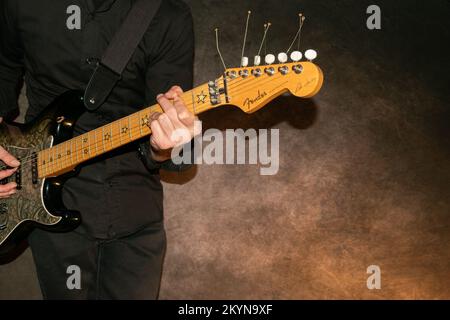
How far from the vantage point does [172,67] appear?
6.05 feet

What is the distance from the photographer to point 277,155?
8.93ft

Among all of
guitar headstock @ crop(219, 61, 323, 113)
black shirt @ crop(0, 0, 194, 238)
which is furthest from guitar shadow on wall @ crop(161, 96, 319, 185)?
guitar headstock @ crop(219, 61, 323, 113)

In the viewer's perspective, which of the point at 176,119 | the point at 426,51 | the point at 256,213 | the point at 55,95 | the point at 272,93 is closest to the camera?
the point at 272,93

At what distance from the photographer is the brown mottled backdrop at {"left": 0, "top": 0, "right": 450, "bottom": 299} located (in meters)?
2.59

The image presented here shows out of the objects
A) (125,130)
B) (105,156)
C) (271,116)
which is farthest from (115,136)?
(271,116)

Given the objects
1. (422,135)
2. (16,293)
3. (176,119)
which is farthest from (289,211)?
(16,293)

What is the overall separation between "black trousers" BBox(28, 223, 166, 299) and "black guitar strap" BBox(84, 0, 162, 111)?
1.67ft

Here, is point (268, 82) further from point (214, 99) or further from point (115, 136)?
point (115, 136)

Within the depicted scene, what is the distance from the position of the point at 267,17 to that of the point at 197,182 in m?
1.00

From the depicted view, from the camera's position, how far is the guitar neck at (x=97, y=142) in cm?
165

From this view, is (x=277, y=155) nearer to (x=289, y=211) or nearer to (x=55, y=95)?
(x=289, y=211)

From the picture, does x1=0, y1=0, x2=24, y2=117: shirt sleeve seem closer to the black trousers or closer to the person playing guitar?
the person playing guitar

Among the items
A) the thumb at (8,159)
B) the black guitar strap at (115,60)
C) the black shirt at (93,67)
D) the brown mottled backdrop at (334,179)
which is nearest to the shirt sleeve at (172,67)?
the black shirt at (93,67)

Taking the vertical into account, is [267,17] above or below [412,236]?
above
